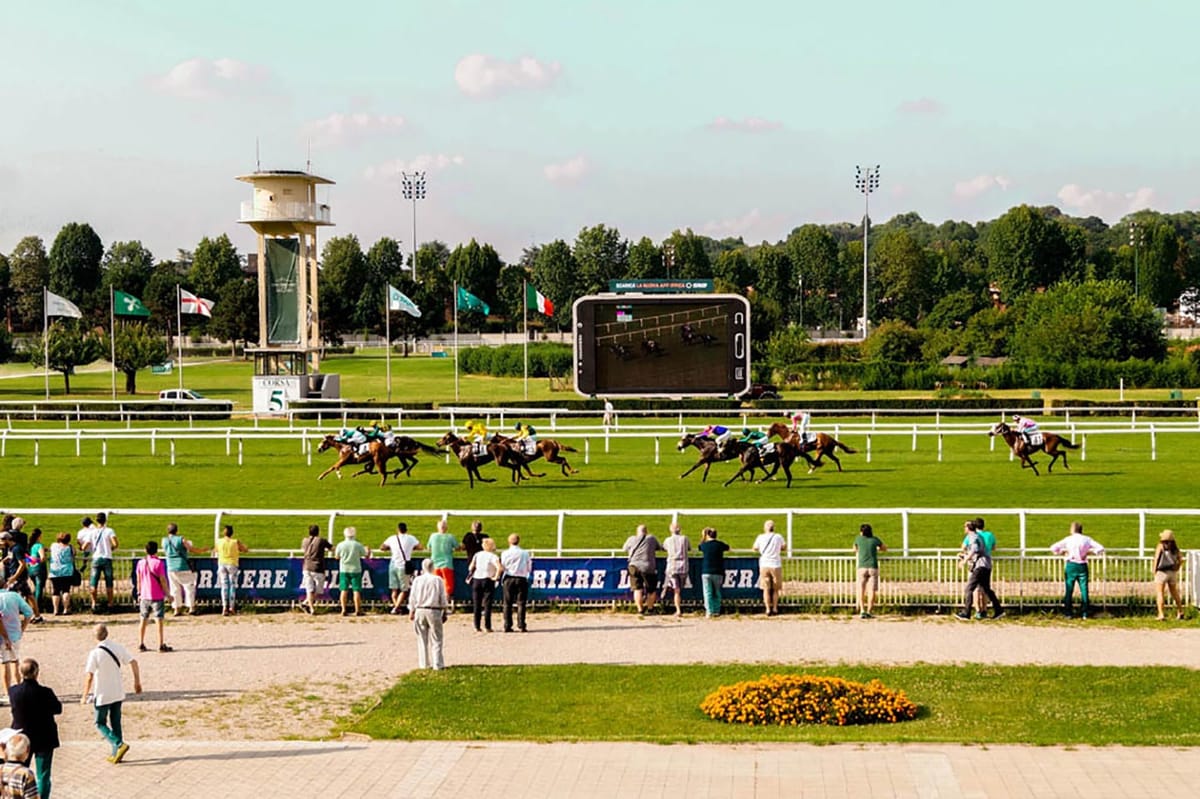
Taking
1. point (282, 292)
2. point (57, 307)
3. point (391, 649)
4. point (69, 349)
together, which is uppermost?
point (282, 292)

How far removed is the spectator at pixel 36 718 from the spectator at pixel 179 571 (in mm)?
6167

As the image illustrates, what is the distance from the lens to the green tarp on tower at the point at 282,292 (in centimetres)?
5841

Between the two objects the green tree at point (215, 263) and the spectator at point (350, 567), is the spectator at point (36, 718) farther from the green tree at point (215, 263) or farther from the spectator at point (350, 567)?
the green tree at point (215, 263)

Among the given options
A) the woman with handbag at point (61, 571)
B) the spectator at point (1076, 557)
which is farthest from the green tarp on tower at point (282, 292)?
the spectator at point (1076, 557)

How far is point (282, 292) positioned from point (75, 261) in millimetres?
68884

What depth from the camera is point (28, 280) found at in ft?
385

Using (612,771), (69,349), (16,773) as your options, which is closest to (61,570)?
(612,771)

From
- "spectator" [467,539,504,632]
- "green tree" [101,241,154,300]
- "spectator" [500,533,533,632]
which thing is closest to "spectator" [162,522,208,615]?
"spectator" [467,539,504,632]

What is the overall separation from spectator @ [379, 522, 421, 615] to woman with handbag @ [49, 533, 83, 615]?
3.17m

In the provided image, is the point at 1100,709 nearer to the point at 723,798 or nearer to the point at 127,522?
the point at 723,798

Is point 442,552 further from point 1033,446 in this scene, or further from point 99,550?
point 1033,446

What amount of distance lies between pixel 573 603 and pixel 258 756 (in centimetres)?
595

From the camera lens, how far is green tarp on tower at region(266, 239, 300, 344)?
192ft

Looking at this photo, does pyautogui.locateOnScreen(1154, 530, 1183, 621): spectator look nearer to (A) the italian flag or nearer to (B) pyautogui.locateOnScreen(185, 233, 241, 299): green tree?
(A) the italian flag
